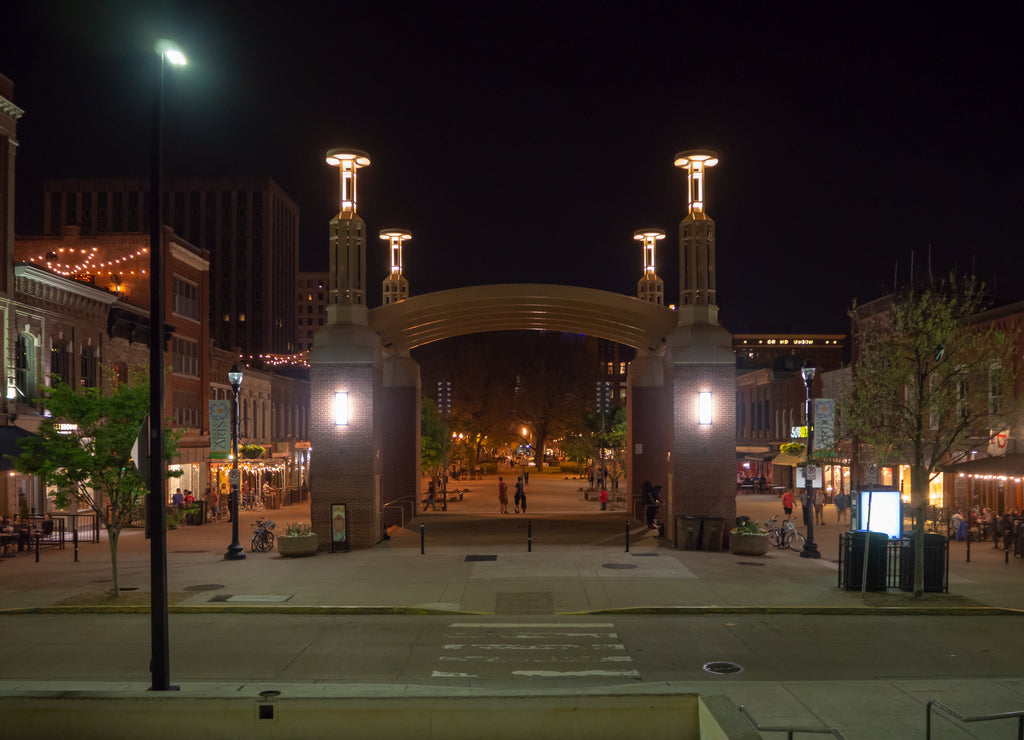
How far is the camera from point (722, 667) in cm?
1220

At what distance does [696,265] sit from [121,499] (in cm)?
1619

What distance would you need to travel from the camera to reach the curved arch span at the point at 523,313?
27609 millimetres

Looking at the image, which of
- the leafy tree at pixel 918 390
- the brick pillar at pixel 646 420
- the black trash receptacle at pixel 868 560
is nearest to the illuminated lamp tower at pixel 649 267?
the brick pillar at pixel 646 420

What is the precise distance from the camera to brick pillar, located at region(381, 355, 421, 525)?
3256 centimetres

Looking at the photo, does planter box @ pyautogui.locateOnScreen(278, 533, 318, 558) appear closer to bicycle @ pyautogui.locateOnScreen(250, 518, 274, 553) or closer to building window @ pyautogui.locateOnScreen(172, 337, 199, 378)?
bicycle @ pyautogui.locateOnScreen(250, 518, 274, 553)

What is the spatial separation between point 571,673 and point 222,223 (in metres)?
150

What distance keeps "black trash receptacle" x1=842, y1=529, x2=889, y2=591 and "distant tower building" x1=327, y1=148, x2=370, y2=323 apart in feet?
49.0

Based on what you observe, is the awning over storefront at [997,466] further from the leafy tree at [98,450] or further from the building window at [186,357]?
the building window at [186,357]

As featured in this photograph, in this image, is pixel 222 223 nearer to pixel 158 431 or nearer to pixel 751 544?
pixel 751 544

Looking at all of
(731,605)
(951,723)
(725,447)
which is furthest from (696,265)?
(951,723)

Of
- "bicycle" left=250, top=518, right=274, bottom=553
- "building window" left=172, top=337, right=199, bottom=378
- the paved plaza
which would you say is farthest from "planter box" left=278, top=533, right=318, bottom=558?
"building window" left=172, top=337, right=199, bottom=378

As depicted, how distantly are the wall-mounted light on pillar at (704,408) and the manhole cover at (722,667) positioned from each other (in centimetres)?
1337

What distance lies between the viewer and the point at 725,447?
83.0 feet

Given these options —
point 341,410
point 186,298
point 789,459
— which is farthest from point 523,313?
point 789,459
